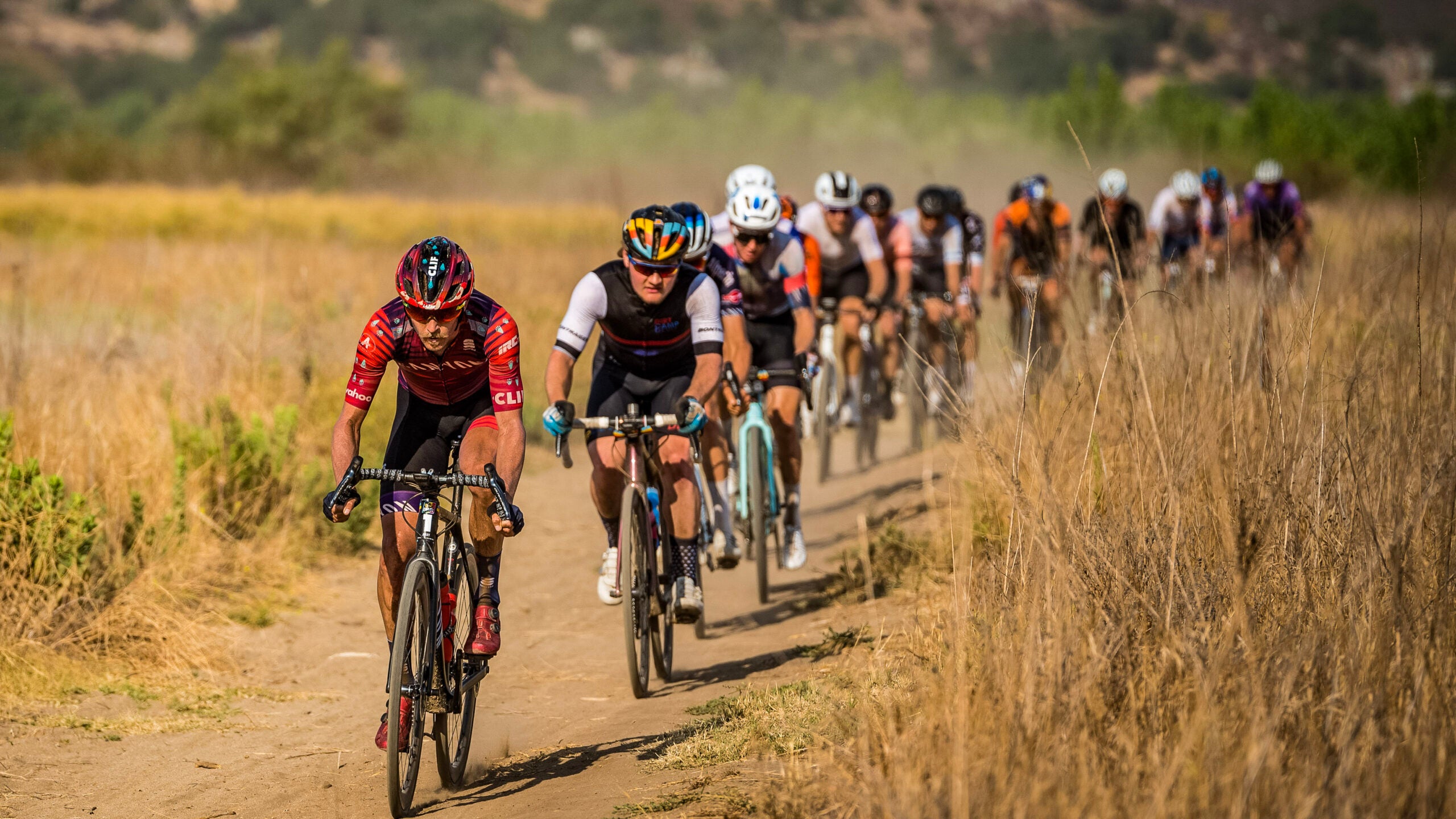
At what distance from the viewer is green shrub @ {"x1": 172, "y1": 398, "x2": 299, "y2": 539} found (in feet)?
29.6

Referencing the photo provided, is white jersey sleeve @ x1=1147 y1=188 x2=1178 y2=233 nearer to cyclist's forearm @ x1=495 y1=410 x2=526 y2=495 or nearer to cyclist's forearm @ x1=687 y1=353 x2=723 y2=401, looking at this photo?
cyclist's forearm @ x1=687 y1=353 x2=723 y2=401

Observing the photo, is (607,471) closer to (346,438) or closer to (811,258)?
(346,438)

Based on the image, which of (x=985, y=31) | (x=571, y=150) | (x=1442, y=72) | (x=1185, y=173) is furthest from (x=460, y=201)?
(x=1442, y=72)

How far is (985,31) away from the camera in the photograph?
373 feet

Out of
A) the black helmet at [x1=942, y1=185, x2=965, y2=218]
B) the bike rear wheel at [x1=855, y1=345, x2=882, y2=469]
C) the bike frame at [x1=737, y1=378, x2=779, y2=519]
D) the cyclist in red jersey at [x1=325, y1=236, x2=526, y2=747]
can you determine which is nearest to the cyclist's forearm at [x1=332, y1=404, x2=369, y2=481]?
the cyclist in red jersey at [x1=325, y1=236, x2=526, y2=747]

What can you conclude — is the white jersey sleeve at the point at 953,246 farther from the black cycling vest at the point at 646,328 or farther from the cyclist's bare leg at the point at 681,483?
the cyclist's bare leg at the point at 681,483

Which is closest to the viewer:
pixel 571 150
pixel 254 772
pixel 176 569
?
pixel 254 772

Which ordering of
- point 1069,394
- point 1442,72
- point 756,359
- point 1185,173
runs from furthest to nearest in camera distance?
point 1442,72 → point 1185,173 → point 756,359 → point 1069,394

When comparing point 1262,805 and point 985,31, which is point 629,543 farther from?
point 985,31

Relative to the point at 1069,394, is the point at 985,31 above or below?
above

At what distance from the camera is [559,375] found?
681 centimetres

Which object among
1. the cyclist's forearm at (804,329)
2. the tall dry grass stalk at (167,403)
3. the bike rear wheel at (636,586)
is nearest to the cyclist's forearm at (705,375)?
the bike rear wheel at (636,586)

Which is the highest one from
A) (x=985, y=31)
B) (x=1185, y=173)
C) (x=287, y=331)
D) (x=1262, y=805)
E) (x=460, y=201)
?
(x=985, y=31)

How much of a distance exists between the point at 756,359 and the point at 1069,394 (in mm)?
2683
